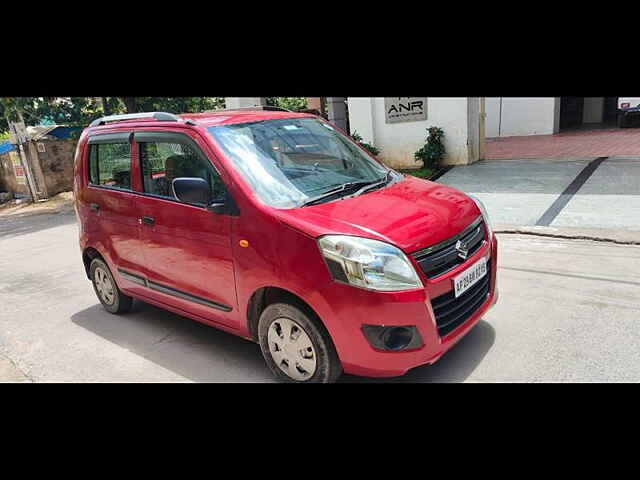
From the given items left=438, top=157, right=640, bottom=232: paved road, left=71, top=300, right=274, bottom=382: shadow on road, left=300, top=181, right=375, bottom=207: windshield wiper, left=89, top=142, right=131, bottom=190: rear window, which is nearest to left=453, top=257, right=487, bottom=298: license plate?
left=300, top=181, right=375, bottom=207: windshield wiper

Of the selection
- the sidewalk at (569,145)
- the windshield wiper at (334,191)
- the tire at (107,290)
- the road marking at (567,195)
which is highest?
the windshield wiper at (334,191)

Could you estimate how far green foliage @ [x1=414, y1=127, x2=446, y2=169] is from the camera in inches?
444

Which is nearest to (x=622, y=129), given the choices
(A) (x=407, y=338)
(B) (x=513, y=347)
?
(B) (x=513, y=347)

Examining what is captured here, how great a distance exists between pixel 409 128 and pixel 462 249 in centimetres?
930

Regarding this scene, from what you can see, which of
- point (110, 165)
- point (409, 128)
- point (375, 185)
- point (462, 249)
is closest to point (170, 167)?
point (110, 165)

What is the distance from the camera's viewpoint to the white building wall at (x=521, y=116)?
1662 centimetres

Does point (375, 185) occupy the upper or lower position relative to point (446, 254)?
upper

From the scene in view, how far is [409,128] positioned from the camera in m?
11.9

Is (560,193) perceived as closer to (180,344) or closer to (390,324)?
(390,324)

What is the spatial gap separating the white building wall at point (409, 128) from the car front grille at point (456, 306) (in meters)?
8.51

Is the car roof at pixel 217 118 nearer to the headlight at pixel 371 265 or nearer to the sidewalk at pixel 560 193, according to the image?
the headlight at pixel 371 265

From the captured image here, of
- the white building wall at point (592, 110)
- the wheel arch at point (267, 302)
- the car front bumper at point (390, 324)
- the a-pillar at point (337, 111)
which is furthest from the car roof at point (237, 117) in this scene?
the white building wall at point (592, 110)

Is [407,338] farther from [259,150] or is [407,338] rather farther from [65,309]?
[65,309]

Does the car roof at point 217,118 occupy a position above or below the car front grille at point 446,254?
above
